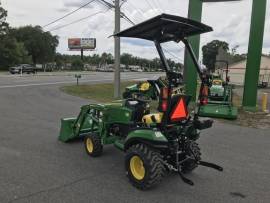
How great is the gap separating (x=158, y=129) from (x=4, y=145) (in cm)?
363

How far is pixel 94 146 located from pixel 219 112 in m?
6.47

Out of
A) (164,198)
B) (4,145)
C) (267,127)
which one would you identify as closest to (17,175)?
(4,145)

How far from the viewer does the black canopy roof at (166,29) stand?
12.2ft

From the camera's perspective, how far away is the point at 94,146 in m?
5.27

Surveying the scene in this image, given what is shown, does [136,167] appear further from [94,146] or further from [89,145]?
[89,145]

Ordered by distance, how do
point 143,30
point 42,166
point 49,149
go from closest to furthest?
point 143,30 → point 42,166 → point 49,149

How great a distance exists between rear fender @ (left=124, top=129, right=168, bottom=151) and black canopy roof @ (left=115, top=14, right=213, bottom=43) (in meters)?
1.40

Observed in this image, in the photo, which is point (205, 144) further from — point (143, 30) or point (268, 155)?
point (143, 30)

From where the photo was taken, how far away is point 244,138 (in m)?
7.45

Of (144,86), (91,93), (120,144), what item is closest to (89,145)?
(120,144)

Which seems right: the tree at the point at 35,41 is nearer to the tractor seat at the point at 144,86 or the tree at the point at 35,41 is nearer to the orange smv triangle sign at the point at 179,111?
the tractor seat at the point at 144,86

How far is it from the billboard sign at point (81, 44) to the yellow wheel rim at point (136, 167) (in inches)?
3528

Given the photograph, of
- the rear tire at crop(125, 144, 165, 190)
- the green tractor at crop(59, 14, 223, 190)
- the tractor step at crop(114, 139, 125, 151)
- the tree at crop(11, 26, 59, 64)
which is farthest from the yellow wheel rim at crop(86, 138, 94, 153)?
the tree at crop(11, 26, 59, 64)

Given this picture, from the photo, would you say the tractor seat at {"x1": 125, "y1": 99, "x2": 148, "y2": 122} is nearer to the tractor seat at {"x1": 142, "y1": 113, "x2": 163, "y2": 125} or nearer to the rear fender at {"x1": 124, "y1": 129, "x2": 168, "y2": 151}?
the tractor seat at {"x1": 142, "y1": 113, "x2": 163, "y2": 125}
